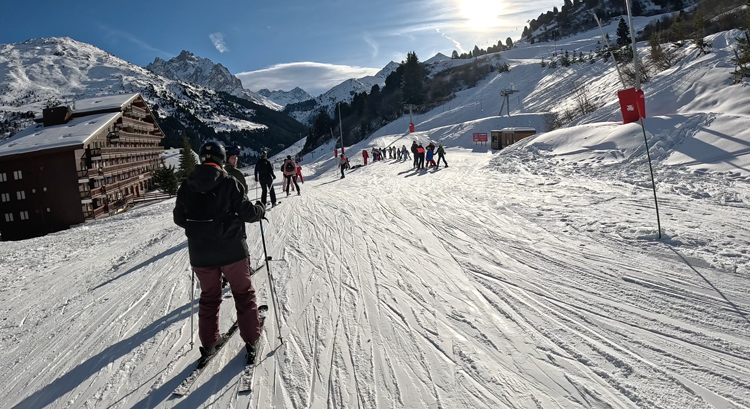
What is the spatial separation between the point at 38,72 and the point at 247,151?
136408 mm

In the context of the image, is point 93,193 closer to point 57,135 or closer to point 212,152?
point 57,135

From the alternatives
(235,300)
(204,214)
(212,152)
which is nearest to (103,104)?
(212,152)

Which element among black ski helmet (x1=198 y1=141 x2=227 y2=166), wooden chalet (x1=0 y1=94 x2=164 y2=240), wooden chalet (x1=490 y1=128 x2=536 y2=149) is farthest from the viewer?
wooden chalet (x1=490 y1=128 x2=536 y2=149)

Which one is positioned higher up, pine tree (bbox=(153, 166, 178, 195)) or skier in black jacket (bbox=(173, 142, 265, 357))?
pine tree (bbox=(153, 166, 178, 195))

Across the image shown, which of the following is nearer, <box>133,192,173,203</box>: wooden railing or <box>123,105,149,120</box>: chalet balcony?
<box>133,192,173,203</box>: wooden railing

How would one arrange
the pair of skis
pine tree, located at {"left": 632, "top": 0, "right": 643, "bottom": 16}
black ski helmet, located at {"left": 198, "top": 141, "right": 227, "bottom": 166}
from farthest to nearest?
pine tree, located at {"left": 632, "top": 0, "right": 643, "bottom": 16}
black ski helmet, located at {"left": 198, "top": 141, "right": 227, "bottom": 166}
the pair of skis

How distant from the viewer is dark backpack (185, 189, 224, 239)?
3.14 metres

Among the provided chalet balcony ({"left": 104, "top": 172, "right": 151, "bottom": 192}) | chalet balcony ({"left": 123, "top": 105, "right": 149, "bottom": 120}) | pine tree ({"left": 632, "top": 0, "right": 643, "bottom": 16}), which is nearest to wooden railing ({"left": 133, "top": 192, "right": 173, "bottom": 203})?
chalet balcony ({"left": 104, "top": 172, "right": 151, "bottom": 192})

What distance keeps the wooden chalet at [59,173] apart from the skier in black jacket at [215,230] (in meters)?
28.8

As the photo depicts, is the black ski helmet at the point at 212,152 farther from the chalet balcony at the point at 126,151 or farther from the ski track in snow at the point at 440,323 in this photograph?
the chalet balcony at the point at 126,151

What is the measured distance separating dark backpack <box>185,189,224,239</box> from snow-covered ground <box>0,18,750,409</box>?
1.31m

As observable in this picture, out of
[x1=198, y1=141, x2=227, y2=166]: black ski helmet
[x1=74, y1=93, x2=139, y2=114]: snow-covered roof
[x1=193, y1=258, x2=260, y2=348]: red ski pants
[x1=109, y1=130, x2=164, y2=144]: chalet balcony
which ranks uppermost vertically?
[x1=74, y1=93, x2=139, y2=114]: snow-covered roof

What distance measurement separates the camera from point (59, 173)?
83.2ft

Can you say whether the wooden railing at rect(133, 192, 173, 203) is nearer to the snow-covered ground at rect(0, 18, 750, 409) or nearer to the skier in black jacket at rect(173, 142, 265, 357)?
the snow-covered ground at rect(0, 18, 750, 409)
